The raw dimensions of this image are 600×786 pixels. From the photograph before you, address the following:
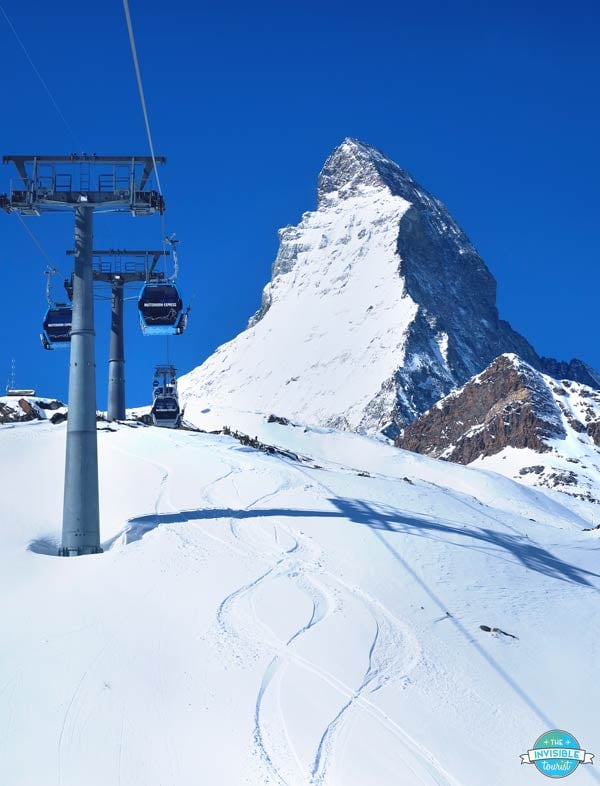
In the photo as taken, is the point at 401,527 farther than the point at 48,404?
No

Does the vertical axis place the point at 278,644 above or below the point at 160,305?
below

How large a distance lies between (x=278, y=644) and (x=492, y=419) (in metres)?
174

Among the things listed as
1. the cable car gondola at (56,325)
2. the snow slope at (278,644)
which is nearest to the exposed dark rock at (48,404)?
the cable car gondola at (56,325)

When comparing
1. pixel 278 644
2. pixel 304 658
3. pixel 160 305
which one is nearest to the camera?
pixel 304 658

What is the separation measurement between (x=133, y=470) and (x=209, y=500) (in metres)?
3.30

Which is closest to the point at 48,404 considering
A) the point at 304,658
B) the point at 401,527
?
the point at 401,527

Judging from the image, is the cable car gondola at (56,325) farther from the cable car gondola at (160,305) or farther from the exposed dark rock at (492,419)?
the exposed dark rock at (492,419)

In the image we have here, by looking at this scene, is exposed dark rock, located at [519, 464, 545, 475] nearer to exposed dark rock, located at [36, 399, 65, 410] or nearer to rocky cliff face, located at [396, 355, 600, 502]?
rocky cliff face, located at [396, 355, 600, 502]

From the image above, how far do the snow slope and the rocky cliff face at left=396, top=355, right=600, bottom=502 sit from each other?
13898cm

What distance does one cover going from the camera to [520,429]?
176m

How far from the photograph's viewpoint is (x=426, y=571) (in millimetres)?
15398

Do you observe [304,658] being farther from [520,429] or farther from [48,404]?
[520,429]

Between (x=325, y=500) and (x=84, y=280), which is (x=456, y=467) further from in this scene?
(x=84, y=280)

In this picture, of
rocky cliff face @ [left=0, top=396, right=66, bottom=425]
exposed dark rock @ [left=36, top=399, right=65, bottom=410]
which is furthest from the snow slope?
exposed dark rock @ [left=36, top=399, right=65, bottom=410]
